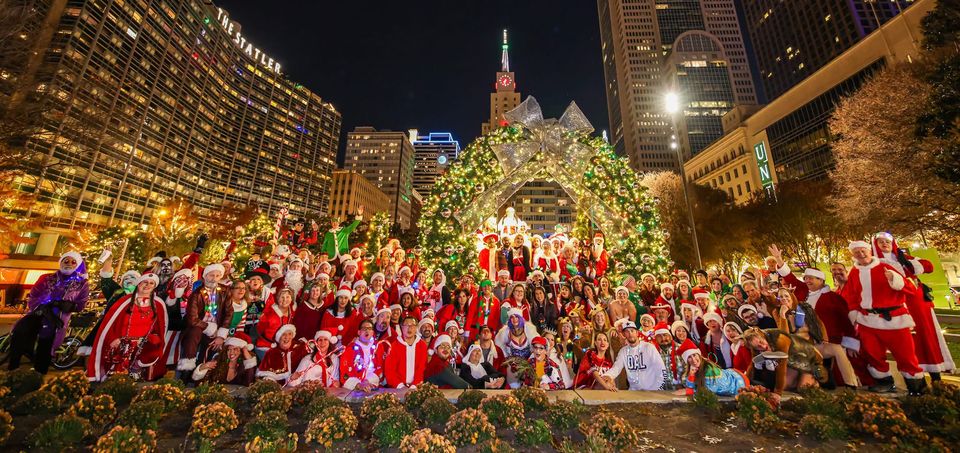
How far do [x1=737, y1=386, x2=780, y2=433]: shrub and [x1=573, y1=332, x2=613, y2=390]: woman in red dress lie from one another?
6.06 ft

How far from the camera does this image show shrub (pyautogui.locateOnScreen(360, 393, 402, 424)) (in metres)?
3.90

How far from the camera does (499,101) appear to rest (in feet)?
401

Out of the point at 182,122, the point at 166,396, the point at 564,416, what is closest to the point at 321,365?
the point at 166,396

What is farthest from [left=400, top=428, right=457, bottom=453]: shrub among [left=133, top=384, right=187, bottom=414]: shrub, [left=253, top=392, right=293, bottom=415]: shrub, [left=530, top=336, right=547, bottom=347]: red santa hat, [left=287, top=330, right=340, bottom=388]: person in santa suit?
[left=133, top=384, right=187, bottom=414]: shrub

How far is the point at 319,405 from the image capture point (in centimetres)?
394

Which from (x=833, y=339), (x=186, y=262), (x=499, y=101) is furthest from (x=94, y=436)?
(x=499, y=101)

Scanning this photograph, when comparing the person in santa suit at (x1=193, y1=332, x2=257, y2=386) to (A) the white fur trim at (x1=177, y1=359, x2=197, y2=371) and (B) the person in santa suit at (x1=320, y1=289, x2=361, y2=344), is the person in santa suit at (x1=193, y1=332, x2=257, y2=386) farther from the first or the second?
(B) the person in santa suit at (x1=320, y1=289, x2=361, y2=344)

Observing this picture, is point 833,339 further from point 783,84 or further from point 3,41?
point 783,84

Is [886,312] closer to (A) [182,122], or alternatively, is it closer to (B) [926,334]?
(B) [926,334]

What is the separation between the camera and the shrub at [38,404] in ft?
11.9

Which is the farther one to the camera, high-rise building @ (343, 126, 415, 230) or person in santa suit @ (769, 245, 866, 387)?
high-rise building @ (343, 126, 415, 230)

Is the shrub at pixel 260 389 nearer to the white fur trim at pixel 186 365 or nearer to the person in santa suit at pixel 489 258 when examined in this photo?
the white fur trim at pixel 186 365

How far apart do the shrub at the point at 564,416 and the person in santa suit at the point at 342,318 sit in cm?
362

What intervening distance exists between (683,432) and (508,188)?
8.69m
